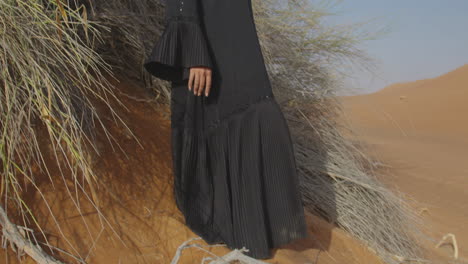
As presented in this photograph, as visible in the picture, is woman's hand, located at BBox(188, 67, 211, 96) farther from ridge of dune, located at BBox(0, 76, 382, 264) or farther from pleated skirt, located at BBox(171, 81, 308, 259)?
ridge of dune, located at BBox(0, 76, 382, 264)

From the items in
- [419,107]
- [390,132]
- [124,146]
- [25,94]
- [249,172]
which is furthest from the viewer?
[419,107]

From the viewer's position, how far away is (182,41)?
2047 millimetres

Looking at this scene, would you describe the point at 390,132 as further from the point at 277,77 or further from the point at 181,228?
the point at 181,228

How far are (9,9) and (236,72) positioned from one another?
1.03m

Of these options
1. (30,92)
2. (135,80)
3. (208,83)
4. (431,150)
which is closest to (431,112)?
(431,150)

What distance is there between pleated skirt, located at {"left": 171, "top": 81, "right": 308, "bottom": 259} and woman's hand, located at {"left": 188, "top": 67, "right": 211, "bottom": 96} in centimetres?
12

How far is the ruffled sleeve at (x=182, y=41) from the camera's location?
2.01m

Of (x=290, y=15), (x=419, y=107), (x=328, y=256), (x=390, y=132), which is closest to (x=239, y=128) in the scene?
(x=328, y=256)

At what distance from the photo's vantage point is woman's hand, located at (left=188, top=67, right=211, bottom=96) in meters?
2.06

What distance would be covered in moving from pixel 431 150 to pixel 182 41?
8.39 m

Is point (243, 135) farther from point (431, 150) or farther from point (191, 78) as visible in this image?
point (431, 150)

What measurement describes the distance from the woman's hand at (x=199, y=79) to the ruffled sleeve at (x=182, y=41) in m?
0.03

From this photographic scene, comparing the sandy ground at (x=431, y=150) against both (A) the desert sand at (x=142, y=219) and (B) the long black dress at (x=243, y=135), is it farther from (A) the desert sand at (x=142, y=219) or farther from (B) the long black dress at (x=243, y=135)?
(B) the long black dress at (x=243, y=135)

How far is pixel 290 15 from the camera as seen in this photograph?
388 centimetres
